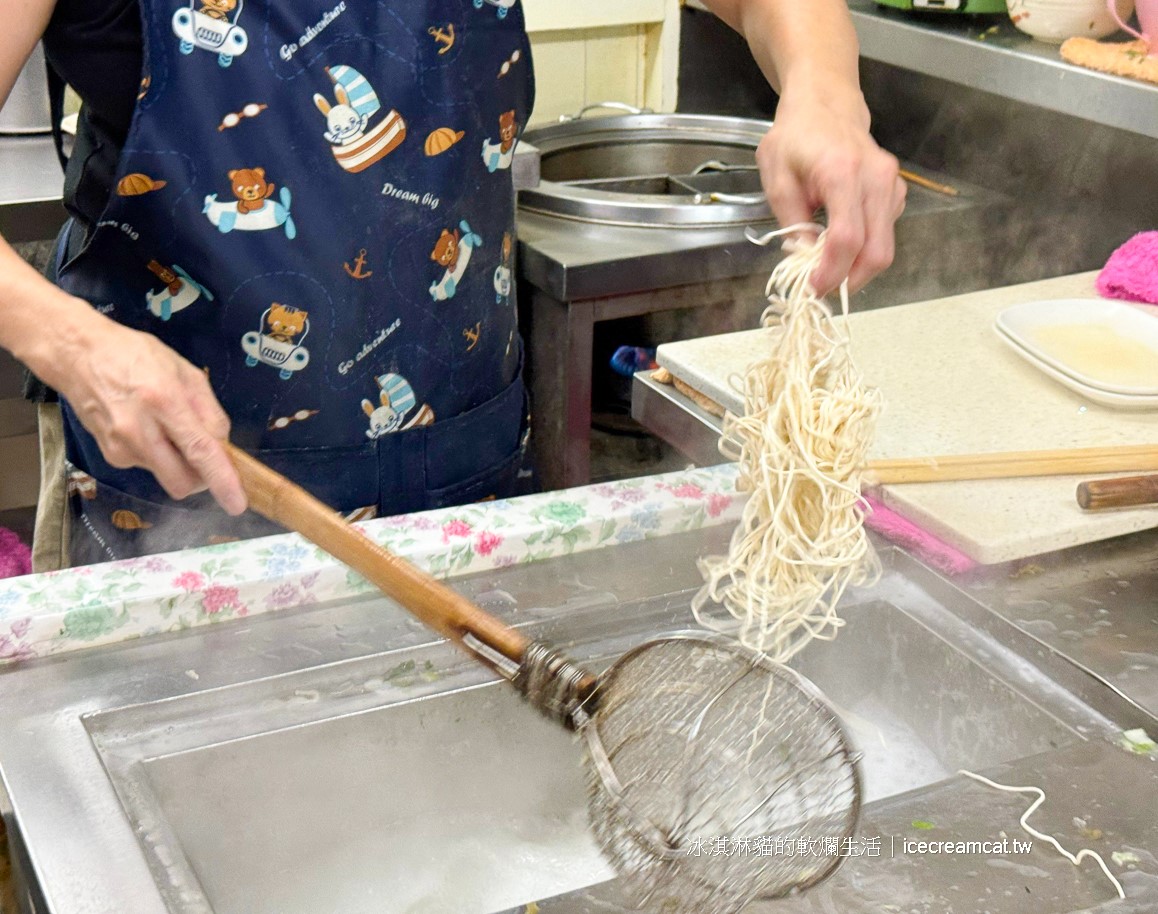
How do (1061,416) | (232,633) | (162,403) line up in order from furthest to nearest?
(1061,416)
(232,633)
(162,403)

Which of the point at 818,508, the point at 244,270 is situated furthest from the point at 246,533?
the point at 818,508

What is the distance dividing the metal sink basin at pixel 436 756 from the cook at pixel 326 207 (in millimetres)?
404

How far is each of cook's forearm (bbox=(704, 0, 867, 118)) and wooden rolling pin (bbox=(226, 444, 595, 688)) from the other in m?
0.85

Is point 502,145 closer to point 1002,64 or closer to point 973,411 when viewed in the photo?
point 973,411

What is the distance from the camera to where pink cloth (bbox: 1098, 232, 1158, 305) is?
2363mm

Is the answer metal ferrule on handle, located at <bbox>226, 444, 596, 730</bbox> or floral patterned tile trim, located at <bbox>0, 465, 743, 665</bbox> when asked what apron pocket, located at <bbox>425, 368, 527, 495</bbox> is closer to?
floral patterned tile trim, located at <bbox>0, 465, 743, 665</bbox>

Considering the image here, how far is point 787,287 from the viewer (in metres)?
1.59

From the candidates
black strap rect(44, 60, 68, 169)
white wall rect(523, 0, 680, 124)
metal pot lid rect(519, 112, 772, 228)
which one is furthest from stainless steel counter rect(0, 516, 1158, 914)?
white wall rect(523, 0, 680, 124)

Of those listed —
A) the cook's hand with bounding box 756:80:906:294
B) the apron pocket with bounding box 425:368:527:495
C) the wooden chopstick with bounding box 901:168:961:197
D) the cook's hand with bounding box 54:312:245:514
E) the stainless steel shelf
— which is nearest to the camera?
the cook's hand with bounding box 54:312:245:514

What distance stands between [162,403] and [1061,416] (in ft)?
4.63

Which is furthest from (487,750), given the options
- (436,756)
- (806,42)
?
(806,42)

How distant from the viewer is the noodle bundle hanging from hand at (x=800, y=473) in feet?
5.12

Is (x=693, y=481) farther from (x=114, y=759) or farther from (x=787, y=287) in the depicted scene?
(x=114, y=759)

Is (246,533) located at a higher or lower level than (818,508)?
lower
